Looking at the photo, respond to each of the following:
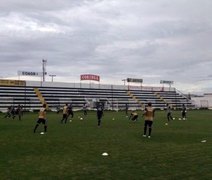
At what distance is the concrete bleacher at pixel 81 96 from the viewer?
281ft

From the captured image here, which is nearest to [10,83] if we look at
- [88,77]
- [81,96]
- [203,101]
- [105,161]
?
[81,96]

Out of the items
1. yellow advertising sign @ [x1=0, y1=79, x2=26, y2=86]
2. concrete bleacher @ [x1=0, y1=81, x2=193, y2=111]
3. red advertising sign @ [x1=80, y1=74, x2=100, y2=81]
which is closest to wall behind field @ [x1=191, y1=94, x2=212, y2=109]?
concrete bleacher @ [x1=0, y1=81, x2=193, y2=111]

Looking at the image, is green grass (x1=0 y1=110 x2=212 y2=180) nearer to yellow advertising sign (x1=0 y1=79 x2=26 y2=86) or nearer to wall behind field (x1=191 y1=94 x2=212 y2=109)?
yellow advertising sign (x1=0 y1=79 x2=26 y2=86)

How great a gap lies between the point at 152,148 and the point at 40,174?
21.9 feet

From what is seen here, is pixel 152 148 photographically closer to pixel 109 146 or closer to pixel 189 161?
pixel 109 146

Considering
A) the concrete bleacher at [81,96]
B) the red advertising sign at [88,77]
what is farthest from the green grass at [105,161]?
the red advertising sign at [88,77]

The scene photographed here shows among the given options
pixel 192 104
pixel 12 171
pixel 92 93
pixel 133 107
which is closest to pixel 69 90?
pixel 92 93

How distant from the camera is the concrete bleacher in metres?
85.7

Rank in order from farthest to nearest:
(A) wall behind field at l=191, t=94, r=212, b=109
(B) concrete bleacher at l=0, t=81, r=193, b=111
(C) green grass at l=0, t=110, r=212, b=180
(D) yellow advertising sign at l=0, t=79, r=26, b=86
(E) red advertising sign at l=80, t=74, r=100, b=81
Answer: (A) wall behind field at l=191, t=94, r=212, b=109, (E) red advertising sign at l=80, t=74, r=100, b=81, (D) yellow advertising sign at l=0, t=79, r=26, b=86, (B) concrete bleacher at l=0, t=81, r=193, b=111, (C) green grass at l=0, t=110, r=212, b=180

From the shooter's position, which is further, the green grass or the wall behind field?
the wall behind field

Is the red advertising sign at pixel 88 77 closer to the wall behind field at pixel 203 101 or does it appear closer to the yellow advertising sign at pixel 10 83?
the yellow advertising sign at pixel 10 83

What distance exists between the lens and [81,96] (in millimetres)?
97375

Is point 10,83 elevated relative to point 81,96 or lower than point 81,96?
elevated

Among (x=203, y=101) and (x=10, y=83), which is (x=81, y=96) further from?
(x=203, y=101)
